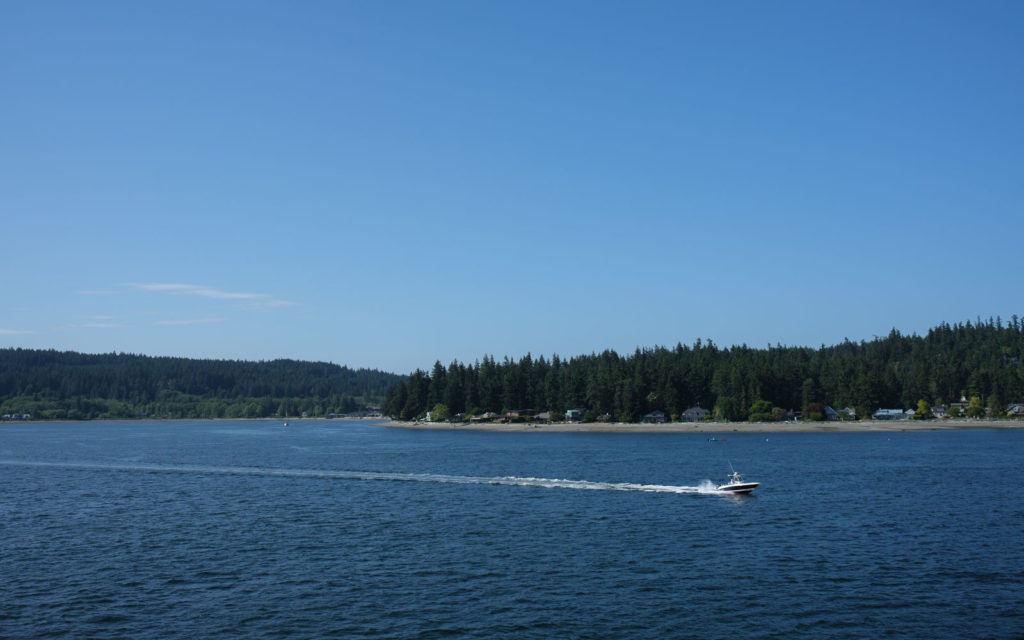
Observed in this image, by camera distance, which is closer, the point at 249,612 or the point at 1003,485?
the point at 249,612

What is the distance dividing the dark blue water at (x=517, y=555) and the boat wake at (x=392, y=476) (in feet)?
1.65

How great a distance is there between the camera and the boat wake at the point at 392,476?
6294 centimetres

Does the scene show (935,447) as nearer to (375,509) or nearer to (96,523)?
(375,509)

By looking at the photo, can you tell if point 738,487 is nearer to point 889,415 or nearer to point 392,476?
point 392,476

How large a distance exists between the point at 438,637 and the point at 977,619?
19.9 metres

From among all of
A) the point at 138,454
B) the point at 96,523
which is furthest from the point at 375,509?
the point at 138,454

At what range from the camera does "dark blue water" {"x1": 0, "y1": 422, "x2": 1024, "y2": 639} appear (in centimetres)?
2756

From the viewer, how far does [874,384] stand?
7224 inches

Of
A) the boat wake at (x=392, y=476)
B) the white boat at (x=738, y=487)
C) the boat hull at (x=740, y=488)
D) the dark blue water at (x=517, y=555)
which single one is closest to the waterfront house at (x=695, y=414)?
the dark blue water at (x=517, y=555)

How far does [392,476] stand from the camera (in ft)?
249

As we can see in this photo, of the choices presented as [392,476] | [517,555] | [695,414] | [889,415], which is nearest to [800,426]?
[695,414]

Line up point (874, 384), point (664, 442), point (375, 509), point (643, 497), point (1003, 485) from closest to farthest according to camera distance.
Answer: point (375, 509) → point (643, 497) → point (1003, 485) → point (664, 442) → point (874, 384)

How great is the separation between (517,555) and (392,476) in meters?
39.5

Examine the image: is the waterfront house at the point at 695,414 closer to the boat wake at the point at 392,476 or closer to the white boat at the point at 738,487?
the boat wake at the point at 392,476
